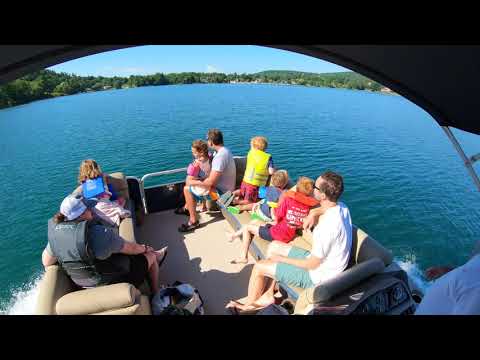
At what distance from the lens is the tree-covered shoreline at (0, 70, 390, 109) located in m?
41.2

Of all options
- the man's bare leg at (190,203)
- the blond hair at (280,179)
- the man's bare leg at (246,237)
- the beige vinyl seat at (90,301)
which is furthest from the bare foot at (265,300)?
the man's bare leg at (190,203)

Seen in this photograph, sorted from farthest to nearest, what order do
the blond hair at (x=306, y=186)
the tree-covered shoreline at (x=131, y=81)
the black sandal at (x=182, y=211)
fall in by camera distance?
the tree-covered shoreline at (x=131, y=81)
the black sandal at (x=182, y=211)
the blond hair at (x=306, y=186)

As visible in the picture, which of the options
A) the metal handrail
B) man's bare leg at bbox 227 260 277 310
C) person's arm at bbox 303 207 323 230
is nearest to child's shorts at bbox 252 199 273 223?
person's arm at bbox 303 207 323 230

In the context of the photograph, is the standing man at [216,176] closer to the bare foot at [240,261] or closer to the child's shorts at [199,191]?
the child's shorts at [199,191]

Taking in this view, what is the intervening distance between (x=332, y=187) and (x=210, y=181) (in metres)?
1.92

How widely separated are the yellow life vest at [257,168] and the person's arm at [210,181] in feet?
1.32

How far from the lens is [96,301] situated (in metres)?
2.03

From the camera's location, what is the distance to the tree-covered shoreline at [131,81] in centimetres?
4119

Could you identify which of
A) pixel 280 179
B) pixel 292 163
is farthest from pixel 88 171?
pixel 292 163

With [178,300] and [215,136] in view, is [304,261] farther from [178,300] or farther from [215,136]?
[215,136]

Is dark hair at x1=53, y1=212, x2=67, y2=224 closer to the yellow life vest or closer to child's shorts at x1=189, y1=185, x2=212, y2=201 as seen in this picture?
child's shorts at x1=189, y1=185, x2=212, y2=201

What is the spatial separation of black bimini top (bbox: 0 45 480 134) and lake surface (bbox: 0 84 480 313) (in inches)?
8.0
